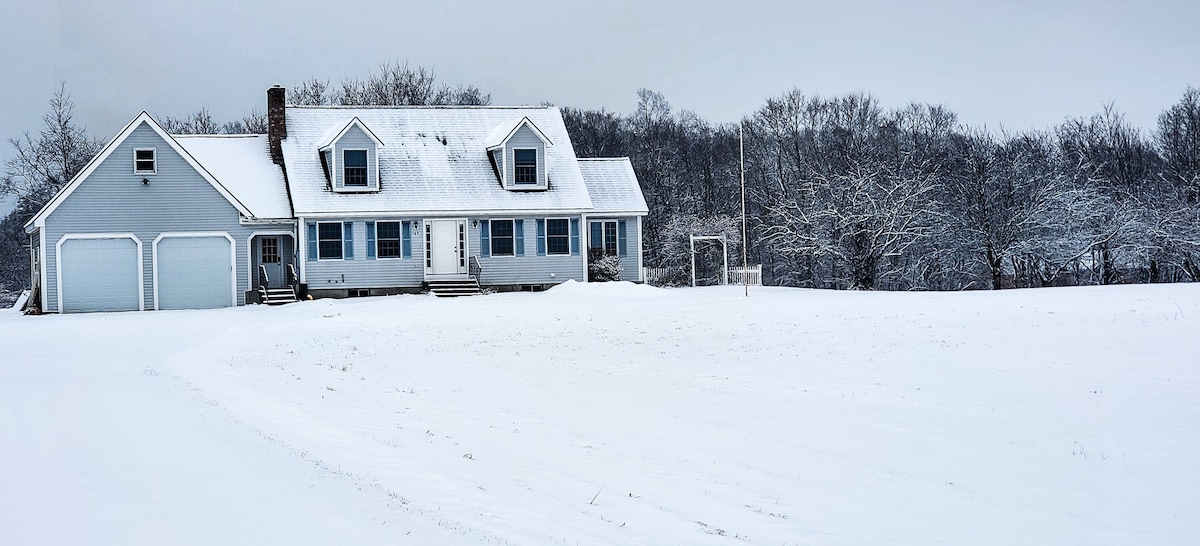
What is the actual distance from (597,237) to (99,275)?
667 inches

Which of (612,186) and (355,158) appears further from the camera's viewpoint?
(612,186)

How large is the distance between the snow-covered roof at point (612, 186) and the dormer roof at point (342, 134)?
824cm

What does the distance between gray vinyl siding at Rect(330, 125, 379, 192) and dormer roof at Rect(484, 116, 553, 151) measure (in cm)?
440

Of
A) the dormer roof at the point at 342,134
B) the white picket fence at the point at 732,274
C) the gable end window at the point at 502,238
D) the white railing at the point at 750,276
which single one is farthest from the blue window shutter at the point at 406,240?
the white railing at the point at 750,276

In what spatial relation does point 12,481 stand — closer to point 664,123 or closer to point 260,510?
point 260,510

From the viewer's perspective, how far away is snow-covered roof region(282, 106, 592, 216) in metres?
36.1

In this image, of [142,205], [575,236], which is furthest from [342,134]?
[575,236]

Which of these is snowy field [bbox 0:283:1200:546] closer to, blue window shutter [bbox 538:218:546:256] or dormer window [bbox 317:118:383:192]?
dormer window [bbox 317:118:383:192]

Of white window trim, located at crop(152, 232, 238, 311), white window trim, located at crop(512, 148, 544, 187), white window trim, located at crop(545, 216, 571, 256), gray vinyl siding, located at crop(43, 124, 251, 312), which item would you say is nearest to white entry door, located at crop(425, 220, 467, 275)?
white window trim, located at crop(512, 148, 544, 187)

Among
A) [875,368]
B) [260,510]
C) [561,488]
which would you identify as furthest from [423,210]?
[260,510]

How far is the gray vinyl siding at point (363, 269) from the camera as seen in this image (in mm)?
35312

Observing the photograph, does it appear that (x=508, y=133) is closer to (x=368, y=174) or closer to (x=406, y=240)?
(x=368, y=174)

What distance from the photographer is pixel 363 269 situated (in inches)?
1410

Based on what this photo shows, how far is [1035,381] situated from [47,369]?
15947 millimetres
